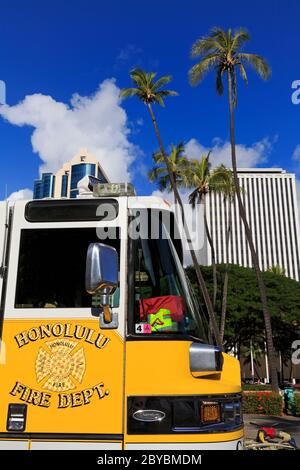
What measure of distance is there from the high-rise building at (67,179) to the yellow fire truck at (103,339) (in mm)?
690

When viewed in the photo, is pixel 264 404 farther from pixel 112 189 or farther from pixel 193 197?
pixel 112 189

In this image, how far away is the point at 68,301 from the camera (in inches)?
127

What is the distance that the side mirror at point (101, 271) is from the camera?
2752 millimetres

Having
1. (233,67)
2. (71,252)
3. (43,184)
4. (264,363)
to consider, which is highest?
(233,67)

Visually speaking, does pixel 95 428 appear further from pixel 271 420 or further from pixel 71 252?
pixel 271 420

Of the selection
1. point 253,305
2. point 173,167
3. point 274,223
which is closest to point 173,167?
point 173,167

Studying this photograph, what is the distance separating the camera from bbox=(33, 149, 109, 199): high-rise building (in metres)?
4.14

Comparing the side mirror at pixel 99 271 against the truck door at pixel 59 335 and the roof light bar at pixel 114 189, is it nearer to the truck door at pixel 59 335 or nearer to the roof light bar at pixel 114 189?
the truck door at pixel 59 335

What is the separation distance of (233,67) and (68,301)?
20964 millimetres

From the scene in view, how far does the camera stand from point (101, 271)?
9.13ft

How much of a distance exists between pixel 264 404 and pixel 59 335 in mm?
18076

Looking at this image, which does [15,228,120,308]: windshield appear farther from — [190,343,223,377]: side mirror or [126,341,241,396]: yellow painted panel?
[190,343,223,377]: side mirror

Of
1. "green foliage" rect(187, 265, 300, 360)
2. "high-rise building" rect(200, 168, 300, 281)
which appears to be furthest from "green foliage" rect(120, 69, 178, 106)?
"high-rise building" rect(200, 168, 300, 281)
